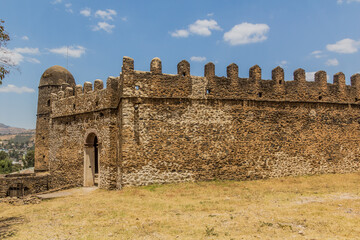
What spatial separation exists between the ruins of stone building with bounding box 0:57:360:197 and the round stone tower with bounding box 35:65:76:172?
7.15 m

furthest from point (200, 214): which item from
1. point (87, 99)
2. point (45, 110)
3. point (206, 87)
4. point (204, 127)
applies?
point (45, 110)

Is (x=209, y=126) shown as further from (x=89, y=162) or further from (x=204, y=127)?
(x=89, y=162)

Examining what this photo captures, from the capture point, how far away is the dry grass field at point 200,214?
6848mm

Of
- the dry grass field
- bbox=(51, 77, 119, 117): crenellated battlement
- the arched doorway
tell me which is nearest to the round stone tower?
bbox=(51, 77, 119, 117): crenellated battlement

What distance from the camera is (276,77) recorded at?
15.8 meters

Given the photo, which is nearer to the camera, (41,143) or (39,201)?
(39,201)

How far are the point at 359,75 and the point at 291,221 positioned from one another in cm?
1462

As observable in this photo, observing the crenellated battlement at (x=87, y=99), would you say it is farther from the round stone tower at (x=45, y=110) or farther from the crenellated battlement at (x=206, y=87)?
the round stone tower at (x=45, y=110)

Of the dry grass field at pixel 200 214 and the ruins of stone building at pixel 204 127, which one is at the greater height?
the ruins of stone building at pixel 204 127

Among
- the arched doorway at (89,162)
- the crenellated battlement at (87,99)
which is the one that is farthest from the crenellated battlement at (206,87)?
the arched doorway at (89,162)

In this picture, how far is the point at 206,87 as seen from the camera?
14508mm

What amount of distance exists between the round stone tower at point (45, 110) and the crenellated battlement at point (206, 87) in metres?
8.02

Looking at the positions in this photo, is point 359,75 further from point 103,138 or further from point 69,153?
point 69,153

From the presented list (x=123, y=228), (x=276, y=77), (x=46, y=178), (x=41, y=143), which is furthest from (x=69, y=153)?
(x=276, y=77)
